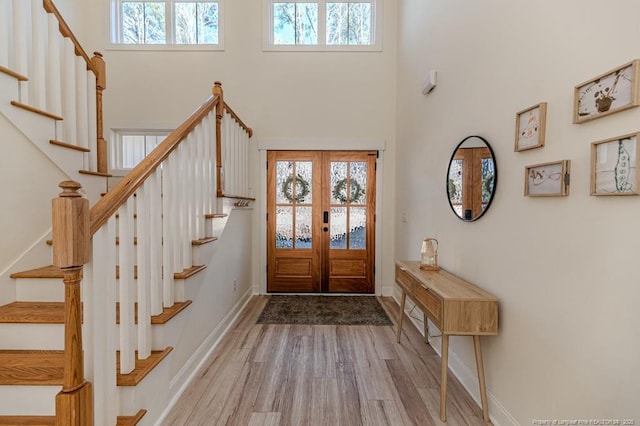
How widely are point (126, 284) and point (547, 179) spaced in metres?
2.09

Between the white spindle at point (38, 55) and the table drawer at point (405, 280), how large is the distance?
305 cm

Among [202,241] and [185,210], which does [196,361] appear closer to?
[202,241]

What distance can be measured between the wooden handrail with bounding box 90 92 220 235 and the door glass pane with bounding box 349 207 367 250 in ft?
8.55

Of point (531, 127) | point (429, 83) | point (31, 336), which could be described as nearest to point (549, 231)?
point (531, 127)

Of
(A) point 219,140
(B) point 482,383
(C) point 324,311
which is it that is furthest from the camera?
(C) point 324,311

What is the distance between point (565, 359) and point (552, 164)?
0.87 m

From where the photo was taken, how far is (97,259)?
1214 millimetres

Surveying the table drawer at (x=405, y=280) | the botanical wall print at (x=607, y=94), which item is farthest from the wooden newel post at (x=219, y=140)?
the botanical wall print at (x=607, y=94)

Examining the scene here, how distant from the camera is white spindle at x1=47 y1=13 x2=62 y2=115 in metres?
2.13

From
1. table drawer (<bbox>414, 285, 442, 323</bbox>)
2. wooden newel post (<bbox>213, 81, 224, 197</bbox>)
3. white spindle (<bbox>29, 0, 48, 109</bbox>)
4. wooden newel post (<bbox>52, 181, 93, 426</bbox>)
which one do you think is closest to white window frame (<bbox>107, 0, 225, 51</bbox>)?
wooden newel post (<bbox>213, 81, 224, 197</bbox>)

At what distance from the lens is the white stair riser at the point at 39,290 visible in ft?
6.07

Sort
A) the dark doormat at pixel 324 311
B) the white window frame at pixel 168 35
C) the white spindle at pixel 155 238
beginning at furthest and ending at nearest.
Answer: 1. the white window frame at pixel 168 35
2. the dark doormat at pixel 324 311
3. the white spindle at pixel 155 238

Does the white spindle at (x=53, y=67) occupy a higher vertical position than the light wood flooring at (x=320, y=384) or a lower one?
higher

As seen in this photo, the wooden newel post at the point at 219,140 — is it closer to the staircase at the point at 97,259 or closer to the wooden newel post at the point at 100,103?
the staircase at the point at 97,259
